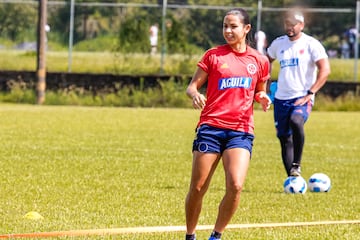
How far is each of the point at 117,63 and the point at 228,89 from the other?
24457mm

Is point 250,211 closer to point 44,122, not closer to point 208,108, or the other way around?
point 208,108

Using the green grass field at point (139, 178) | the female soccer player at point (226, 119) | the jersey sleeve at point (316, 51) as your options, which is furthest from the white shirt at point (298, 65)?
the female soccer player at point (226, 119)

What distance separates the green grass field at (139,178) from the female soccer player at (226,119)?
871 millimetres

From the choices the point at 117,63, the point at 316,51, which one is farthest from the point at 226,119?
the point at 117,63

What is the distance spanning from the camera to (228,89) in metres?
7.89

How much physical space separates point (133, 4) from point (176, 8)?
1.46 metres

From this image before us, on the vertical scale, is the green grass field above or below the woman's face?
below

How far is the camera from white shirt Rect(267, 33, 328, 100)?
12727 mm

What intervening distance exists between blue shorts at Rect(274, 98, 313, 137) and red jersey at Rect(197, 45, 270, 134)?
4.75 meters

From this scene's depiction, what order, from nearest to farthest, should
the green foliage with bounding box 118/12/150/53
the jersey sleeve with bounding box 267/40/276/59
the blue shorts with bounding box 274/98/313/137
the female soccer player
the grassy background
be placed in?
the female soccer player → the blue shorts with bounding box 274/98/313/137 → the jersey sleeve with bounding box 267/40/276/59 → the grassy background → the green foliage with bounding box 118/12/150/53

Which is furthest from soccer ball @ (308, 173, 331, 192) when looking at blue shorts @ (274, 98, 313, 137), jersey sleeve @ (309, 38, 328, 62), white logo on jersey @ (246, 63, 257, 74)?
white logo on jersey @ (246, 63, 257, 74)

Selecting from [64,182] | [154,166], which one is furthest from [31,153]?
[64,182]

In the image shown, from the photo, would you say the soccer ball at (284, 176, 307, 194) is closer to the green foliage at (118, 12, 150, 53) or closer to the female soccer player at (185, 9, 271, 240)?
the female soccer player at (185, 9, 271, 240)

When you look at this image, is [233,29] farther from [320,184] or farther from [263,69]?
[320,184]
